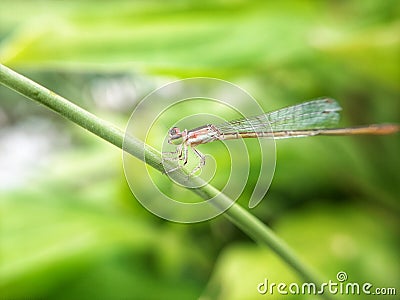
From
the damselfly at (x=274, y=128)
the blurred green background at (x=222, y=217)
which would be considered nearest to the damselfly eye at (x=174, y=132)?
the damselfly at (x=274, y=128)

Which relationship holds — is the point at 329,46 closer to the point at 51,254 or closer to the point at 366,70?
the point at 366,70

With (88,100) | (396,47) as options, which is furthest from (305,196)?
(88,100)

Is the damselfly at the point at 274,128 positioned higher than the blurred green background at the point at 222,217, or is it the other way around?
the blurred green background at the point at 222,217

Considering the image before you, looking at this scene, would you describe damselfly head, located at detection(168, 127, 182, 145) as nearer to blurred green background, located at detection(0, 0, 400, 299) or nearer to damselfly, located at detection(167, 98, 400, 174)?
damselfly, located at detection(167, 98, 400, 174)

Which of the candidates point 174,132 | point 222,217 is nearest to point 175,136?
point 174,132

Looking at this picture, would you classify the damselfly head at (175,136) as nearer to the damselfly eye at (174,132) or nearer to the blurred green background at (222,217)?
the damselfly eye at (174,132)

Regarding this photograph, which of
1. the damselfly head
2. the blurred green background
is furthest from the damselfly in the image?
the blurred green background
